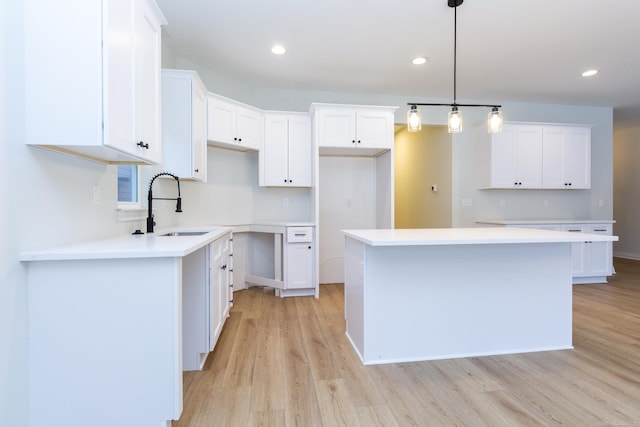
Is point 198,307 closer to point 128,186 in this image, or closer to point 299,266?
point 128,186

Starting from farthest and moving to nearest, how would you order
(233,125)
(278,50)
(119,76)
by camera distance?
(233,125), (278,50), (119,76)

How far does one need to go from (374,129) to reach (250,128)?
1.46 meters

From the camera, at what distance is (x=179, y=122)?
286cm

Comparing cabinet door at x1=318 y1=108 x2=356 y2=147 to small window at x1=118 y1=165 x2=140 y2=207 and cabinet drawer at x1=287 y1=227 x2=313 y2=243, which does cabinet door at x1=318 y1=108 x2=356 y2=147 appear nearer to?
cabinet drawer at x1=287 y1=227 x2=313 y2=243

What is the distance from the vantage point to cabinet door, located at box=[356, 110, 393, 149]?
3891 mm

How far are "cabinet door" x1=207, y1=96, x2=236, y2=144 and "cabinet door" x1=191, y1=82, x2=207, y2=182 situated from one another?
0.08 meters

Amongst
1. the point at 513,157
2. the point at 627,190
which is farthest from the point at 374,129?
the point at 627,190

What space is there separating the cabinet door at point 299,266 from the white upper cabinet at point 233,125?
1.30 m

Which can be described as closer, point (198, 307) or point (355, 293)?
point (198, 307)

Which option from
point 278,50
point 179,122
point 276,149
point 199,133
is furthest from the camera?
point 276,149

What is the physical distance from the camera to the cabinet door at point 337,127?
383cm

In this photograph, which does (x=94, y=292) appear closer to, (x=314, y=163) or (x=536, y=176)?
(x=314, y=163)

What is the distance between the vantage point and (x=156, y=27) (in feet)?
6.54

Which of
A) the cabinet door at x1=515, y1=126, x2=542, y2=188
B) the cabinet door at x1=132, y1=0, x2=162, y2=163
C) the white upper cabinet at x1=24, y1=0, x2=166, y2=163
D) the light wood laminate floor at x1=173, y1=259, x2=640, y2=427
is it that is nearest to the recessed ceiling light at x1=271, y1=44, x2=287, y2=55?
the cabinet door at x1=132, y1=0, x2=162, y2=163
